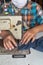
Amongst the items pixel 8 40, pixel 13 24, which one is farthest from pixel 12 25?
pixel 8 40

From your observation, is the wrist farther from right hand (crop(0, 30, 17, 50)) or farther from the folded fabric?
the folded fabric

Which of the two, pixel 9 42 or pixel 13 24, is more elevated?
pixel 13 24

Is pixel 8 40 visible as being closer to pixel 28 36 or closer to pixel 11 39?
pixel 11 39

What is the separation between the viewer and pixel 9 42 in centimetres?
110

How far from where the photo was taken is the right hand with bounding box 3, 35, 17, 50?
1.09 metres

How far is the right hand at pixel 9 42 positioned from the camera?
1.09 m

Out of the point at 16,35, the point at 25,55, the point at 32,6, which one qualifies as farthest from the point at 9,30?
the point at 32,6

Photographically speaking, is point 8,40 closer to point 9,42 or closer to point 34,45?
point 9,42

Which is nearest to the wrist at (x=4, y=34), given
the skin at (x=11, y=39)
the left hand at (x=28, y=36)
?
the skin at (x=11, y=39)

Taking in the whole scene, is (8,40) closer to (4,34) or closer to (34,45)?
(4,34)

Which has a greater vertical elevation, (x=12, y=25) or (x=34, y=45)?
(x=12, y=25)

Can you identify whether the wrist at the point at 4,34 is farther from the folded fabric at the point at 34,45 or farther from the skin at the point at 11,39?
the folded fabric at the point at 34,45

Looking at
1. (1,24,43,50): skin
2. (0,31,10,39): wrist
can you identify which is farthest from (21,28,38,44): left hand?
(0,31,10,39): wrist

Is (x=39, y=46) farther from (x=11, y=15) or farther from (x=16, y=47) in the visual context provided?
(x=11, y=15)
